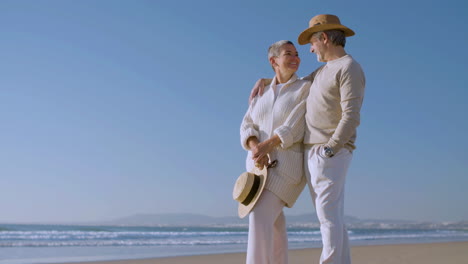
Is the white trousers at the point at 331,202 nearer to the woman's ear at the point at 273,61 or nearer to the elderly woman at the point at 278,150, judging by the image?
the elderly woman at the point at 278,150

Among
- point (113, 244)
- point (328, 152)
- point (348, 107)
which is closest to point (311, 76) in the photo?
point (348, 107)

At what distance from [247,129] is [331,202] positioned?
0.77 m

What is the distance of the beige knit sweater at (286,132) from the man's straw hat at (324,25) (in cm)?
33

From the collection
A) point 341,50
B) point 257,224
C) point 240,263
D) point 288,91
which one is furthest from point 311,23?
point 240,263

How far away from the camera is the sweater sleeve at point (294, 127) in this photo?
2.87 metres

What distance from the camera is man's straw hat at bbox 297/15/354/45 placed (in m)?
2.83

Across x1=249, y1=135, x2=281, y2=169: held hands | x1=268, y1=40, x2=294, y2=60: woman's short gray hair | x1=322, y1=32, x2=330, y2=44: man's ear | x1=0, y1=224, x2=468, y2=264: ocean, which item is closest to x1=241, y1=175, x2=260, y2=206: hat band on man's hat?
x1=249, y1=135, x2=281, y2=169: held hands

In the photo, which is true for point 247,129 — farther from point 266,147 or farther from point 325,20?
point 325,20

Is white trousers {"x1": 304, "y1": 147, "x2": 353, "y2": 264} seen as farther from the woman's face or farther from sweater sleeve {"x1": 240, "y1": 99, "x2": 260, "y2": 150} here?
the woman's face

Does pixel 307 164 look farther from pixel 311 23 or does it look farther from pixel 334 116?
pixel 311 23

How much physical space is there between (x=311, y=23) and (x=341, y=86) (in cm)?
51

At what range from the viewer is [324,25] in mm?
2824

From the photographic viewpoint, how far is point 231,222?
74.8 ft

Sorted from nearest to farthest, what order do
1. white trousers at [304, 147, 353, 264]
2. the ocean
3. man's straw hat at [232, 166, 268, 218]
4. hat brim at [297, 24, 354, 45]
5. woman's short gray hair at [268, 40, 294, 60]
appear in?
white trousers at [304, 147, 353, 264], hat brim at [297, 24, 354, 45], man's straw hat at [232, 166, 268, 218], woman's short gray hair at [268, 40, 294, 60], the ocean
